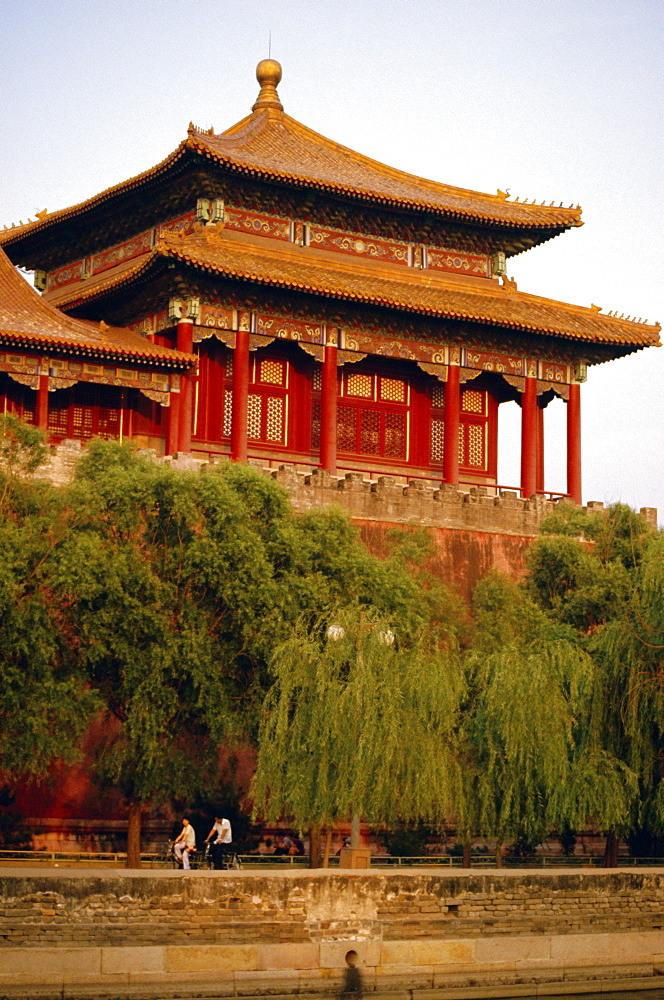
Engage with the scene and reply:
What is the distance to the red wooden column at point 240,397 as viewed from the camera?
28844 millimetres

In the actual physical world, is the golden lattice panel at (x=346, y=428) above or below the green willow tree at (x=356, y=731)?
above

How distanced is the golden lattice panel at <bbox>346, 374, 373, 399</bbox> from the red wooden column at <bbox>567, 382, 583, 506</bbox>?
155 inches

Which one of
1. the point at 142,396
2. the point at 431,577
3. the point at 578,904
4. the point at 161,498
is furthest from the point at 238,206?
the point at 578,904

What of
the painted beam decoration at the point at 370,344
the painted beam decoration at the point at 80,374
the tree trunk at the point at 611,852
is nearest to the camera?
the tree trunk at the point at 611,852

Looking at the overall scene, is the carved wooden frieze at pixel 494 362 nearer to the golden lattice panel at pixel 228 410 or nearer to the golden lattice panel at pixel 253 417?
the golden lattice panel at pixel 253 417

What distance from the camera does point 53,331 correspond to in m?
26.6

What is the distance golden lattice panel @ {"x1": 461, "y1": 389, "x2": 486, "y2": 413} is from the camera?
33031 mm

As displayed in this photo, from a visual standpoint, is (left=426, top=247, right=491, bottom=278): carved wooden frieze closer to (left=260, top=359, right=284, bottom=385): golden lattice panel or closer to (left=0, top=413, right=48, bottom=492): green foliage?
(left=260, top=359, right=284, bottom=385): golden lattice panel

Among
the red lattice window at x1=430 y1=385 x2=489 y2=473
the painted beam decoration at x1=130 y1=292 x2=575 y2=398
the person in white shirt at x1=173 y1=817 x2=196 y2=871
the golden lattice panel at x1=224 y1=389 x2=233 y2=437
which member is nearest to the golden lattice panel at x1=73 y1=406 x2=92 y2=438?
the painted beam decoration at x1=130 y1=292 x2=575 y2=398

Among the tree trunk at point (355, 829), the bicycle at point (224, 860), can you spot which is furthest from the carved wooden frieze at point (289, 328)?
the tree trunk at point (355, 829)

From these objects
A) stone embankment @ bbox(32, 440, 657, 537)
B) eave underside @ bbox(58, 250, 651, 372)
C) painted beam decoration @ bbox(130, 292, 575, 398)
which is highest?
eave underside @ bbox(58, 250, 651, 372)

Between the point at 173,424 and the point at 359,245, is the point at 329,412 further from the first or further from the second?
the point at 359,245

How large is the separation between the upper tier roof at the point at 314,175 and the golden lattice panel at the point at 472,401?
3324mm

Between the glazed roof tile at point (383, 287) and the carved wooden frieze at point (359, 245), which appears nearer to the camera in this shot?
the glazed roof tile at point (383, 287)
